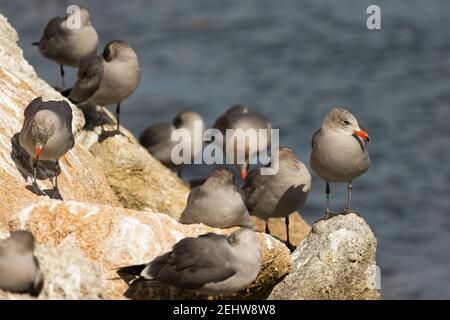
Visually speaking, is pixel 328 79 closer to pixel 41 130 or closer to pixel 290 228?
pixel 290 228

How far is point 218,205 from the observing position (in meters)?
11.8

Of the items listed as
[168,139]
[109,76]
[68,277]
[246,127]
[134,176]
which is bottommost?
[68,277]

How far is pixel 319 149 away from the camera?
477 inches

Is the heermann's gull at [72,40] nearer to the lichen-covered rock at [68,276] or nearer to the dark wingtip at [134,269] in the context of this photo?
the dark wingtip at [134,269]

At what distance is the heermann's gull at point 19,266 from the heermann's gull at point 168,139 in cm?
1012

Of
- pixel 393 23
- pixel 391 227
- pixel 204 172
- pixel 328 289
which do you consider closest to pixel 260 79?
pixel 393 23

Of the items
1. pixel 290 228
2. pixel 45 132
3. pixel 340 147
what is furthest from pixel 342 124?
pixel 290 228

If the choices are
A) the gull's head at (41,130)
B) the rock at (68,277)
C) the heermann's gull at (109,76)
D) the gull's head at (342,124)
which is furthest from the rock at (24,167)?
the gull's head at (342,124)

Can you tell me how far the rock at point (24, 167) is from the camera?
11281mm

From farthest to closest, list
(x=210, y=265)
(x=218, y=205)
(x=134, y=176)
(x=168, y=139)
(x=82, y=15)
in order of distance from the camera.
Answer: (x=168, y=139), (x=82, y=15), (x=134, y=176), (x=218, y=205), (x=210, y=265)

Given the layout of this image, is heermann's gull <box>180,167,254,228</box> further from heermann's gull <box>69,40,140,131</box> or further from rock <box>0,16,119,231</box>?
heermann's gull <box>69,40,140,131</box>

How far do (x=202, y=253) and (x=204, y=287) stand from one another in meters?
0.28

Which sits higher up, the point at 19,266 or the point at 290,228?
the point at 290,228

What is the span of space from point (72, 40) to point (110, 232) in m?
7.30
